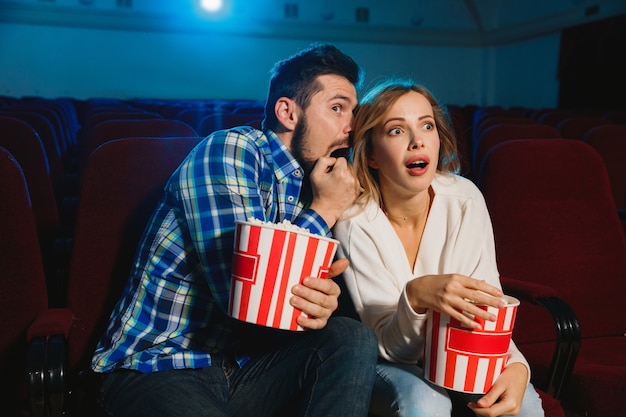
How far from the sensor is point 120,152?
1467mm

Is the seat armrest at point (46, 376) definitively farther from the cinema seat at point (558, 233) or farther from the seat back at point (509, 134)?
the seat back at point (509, 134)

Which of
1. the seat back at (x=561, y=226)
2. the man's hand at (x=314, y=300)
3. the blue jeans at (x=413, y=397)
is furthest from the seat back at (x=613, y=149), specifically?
the man's hand at (x=314, y=300)

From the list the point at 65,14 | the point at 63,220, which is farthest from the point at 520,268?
the point at 65,14

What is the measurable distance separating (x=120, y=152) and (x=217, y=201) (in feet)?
1.33

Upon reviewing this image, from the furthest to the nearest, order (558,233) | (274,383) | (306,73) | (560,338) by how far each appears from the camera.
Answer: (558,233), (306,73), (560,338), (274,383)

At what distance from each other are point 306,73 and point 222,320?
0.59 meters

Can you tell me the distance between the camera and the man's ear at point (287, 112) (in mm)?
1420

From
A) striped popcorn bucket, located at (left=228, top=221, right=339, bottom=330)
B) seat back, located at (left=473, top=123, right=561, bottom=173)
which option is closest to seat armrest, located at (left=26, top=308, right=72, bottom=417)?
striped popcorn bucket, located at (left=228, top=221, right=339, bottom=330)

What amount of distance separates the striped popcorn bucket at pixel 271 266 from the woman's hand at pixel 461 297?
0.21m

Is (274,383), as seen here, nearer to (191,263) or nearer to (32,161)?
(191,263)

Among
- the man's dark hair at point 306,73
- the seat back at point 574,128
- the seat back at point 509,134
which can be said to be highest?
the man's dark hair at point 306,73

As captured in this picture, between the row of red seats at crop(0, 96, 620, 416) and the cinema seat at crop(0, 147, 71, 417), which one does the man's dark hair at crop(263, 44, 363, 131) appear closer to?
the row of red seats at crop(0, 96, 620, 416)

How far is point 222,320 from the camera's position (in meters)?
1.27

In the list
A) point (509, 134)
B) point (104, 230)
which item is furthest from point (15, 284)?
point (509, 134)
